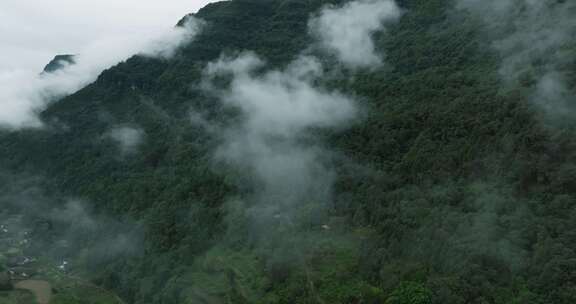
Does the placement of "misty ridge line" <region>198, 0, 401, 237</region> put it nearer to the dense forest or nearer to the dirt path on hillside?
the dense forest

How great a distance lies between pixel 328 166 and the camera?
85625 mm

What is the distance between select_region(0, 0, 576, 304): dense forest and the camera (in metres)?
62.1

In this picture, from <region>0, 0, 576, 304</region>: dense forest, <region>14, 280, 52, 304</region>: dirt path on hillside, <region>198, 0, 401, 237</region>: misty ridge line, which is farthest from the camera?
<region>198, 0, 401, 237</region>: misty ridge line

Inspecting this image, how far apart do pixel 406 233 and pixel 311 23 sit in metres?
86.2

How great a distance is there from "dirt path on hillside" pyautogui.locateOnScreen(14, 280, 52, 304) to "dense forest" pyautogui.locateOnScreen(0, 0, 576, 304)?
641cm

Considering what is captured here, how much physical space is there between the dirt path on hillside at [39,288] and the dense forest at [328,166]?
21.0ft

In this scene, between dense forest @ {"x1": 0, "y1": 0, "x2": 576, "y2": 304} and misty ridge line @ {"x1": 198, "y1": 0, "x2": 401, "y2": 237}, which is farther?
misty ridge line @ {"x1": 198, "y1": 0, "x2": 401, "y2": 237}

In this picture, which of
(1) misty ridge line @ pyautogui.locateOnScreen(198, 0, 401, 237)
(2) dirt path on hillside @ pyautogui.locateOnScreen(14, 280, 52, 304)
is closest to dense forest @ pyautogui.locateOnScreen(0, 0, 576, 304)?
(1) misty ridge line @ pyautogui.locateOnScreen(198, 0, 401, 237)

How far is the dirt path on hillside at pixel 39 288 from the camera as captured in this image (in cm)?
8029

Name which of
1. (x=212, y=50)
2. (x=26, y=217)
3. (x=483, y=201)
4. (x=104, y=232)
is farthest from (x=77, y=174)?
(x=483, y=201)

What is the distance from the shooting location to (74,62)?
633 ft

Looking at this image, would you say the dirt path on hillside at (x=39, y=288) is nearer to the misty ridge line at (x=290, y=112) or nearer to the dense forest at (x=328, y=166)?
the dense forest at (x=328, y=166)

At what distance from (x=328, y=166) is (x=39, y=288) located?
44248 millimetres

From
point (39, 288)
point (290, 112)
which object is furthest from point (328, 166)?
point (39, 288)
